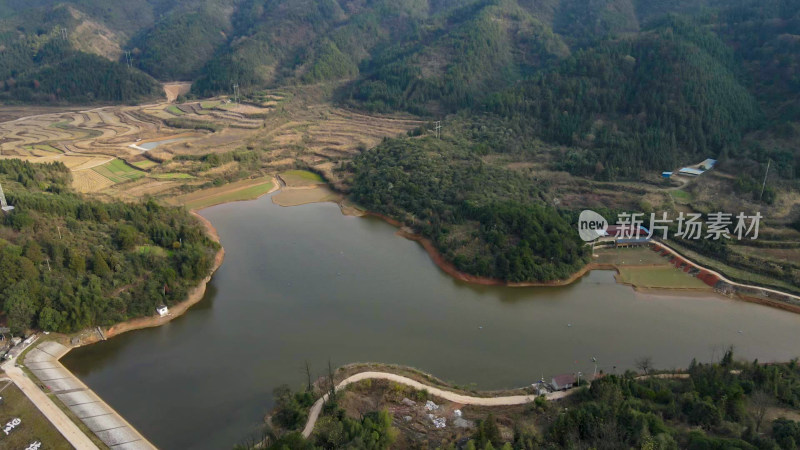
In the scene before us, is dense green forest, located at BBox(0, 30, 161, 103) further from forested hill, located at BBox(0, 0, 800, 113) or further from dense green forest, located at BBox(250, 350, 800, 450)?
dense green forest, located at BBox(250, 350, 800, 450)

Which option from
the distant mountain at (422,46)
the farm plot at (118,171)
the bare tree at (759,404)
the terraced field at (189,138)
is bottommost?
the bare tree at (759,404)

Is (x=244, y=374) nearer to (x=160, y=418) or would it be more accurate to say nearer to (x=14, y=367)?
(x=160, y=418)

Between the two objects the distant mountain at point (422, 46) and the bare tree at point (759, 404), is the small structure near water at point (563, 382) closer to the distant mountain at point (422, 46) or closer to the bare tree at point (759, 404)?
the bare tree at point (759, 404)

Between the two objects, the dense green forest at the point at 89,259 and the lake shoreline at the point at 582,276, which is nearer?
the dense green forest at the point at 89,259

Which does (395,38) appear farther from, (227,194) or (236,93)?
(227,194)

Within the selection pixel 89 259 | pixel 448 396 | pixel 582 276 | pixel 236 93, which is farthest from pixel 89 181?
pixel 582 276

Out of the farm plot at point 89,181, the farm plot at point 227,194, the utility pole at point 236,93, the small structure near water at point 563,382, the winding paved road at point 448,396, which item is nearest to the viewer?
the winding paved road at point 448,396

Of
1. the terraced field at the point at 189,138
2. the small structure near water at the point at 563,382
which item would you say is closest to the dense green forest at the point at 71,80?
the terraced field at the point at 189,138
